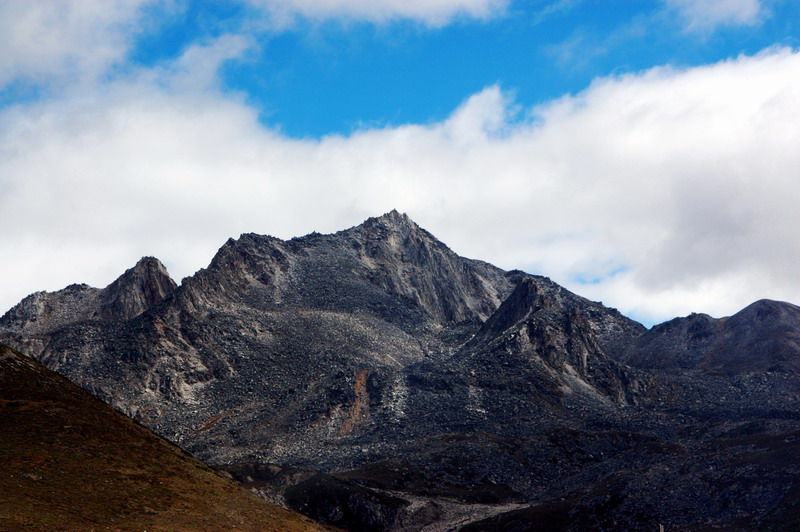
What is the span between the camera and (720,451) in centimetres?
14488

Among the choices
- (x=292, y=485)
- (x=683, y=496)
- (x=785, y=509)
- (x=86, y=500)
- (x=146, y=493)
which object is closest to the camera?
(x=86, y=500)

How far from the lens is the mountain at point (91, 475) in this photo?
66.5 meters

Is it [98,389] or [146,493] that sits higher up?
[98,389]

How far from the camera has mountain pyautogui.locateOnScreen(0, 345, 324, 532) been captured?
218ft

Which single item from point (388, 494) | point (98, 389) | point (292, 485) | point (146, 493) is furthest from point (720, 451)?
point (98, 389)

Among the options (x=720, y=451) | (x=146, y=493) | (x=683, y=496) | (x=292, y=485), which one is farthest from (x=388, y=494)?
(x=146, y=493)

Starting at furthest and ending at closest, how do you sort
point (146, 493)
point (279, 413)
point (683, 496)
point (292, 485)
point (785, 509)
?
1. point (279, 413)
2. point (292, 485)
3. point (683, 496)
4. point (785, 509)
5. point (146, 493)

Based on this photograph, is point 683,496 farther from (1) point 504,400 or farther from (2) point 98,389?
(2) point 98,389

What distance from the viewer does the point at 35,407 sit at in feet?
257

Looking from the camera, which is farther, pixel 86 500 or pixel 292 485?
pixel 292 485

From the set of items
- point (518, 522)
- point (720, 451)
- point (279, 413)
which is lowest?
point (518, 522)

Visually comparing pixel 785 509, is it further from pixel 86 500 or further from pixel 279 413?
pixel 279 413

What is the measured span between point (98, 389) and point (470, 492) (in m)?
87.4

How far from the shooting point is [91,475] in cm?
7256
